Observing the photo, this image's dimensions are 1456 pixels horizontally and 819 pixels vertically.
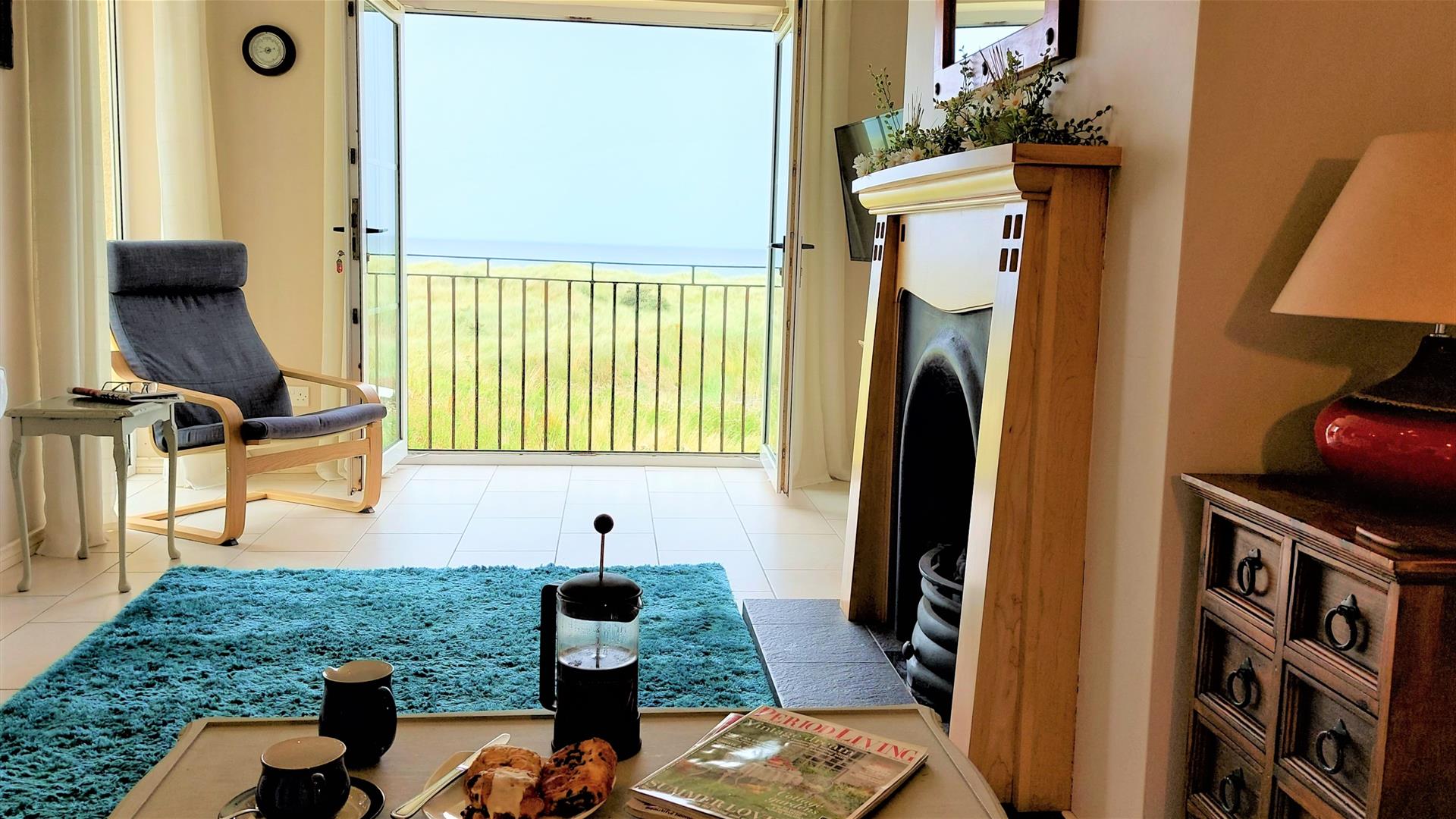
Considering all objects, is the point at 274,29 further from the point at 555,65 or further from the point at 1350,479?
the point at 1350,479

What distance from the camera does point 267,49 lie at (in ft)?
16.3

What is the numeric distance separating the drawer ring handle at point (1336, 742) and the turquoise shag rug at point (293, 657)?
1347 millimetres

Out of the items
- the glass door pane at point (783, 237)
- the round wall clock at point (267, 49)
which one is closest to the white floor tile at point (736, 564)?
the glass door pane at point (783, 237)

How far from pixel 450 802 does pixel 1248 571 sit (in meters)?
1.12

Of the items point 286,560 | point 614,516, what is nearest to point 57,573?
point 286,560

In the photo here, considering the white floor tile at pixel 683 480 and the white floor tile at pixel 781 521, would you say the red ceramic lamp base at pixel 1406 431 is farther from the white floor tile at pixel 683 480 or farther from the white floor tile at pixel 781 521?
the white floor tile at pixel 683 480

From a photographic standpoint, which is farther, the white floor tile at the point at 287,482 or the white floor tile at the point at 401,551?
the white floor tile at the point at 287,482

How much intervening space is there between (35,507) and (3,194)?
1035mm

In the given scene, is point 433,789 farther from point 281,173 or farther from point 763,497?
point 281,173

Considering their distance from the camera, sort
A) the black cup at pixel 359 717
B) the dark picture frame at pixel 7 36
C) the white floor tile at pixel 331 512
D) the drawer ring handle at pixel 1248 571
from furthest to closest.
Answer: the white floor tile at pixel 331 512
the dark picture frame at pixel 7 36
the drawer ring handle at pixel 1248 571
the black cup at pixel 359 717

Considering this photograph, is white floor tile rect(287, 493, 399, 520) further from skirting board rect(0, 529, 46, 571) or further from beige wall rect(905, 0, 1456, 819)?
beige wall rect(905, 0, 1456, 819)

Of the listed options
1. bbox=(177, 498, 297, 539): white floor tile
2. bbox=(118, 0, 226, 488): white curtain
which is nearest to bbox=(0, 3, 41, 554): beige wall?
Answer: bbox=(177, 498, 297, 539): white floor tile

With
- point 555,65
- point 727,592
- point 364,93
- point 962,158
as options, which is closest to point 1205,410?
point 962,158

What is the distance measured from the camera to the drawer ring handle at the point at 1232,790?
1643 millimetres
